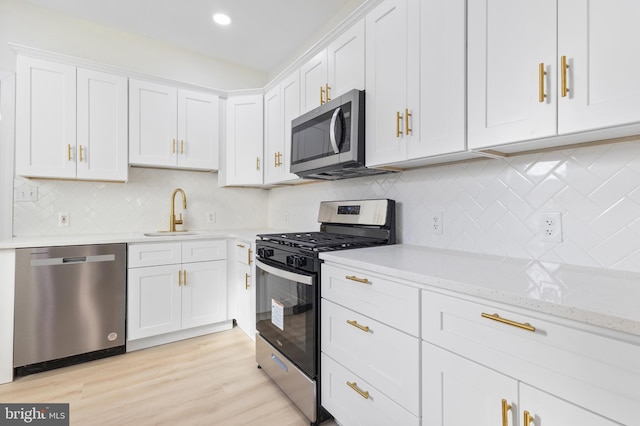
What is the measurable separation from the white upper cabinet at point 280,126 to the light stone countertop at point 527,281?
4.36 ft

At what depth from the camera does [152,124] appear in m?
2.71

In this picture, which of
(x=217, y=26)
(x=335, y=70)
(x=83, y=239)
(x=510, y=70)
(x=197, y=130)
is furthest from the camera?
(x=197, y=130)

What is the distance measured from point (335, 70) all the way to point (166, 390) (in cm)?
233

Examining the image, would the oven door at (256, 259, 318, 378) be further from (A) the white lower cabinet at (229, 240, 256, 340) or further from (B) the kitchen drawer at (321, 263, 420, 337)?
(A) the white lower cabinet at (229, 240, 256, 340)

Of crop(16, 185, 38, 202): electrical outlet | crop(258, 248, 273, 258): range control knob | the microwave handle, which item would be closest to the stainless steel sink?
crop(16, 185, 38, 202): electrical outlet

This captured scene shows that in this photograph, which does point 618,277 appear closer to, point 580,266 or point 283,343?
point 580,266

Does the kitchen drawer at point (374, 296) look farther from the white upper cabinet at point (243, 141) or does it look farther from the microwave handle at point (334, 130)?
the white upper cabinet at point (243, 141)

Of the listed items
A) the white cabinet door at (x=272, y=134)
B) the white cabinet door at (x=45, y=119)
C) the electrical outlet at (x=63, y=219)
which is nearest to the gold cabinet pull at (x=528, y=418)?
the white cabinet door at (x=272, y=134)

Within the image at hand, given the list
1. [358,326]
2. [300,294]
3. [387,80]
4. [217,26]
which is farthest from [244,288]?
[217,26]

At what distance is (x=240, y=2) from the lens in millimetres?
2381

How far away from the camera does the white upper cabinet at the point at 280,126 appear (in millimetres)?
2461

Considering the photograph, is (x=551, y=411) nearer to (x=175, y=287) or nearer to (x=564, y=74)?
(x=564, y=74)

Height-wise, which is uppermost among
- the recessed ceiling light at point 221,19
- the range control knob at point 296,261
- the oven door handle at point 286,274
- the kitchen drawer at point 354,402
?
the recessed ceiling light at point 221,19

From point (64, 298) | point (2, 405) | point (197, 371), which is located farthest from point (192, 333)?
point (2, 405)
